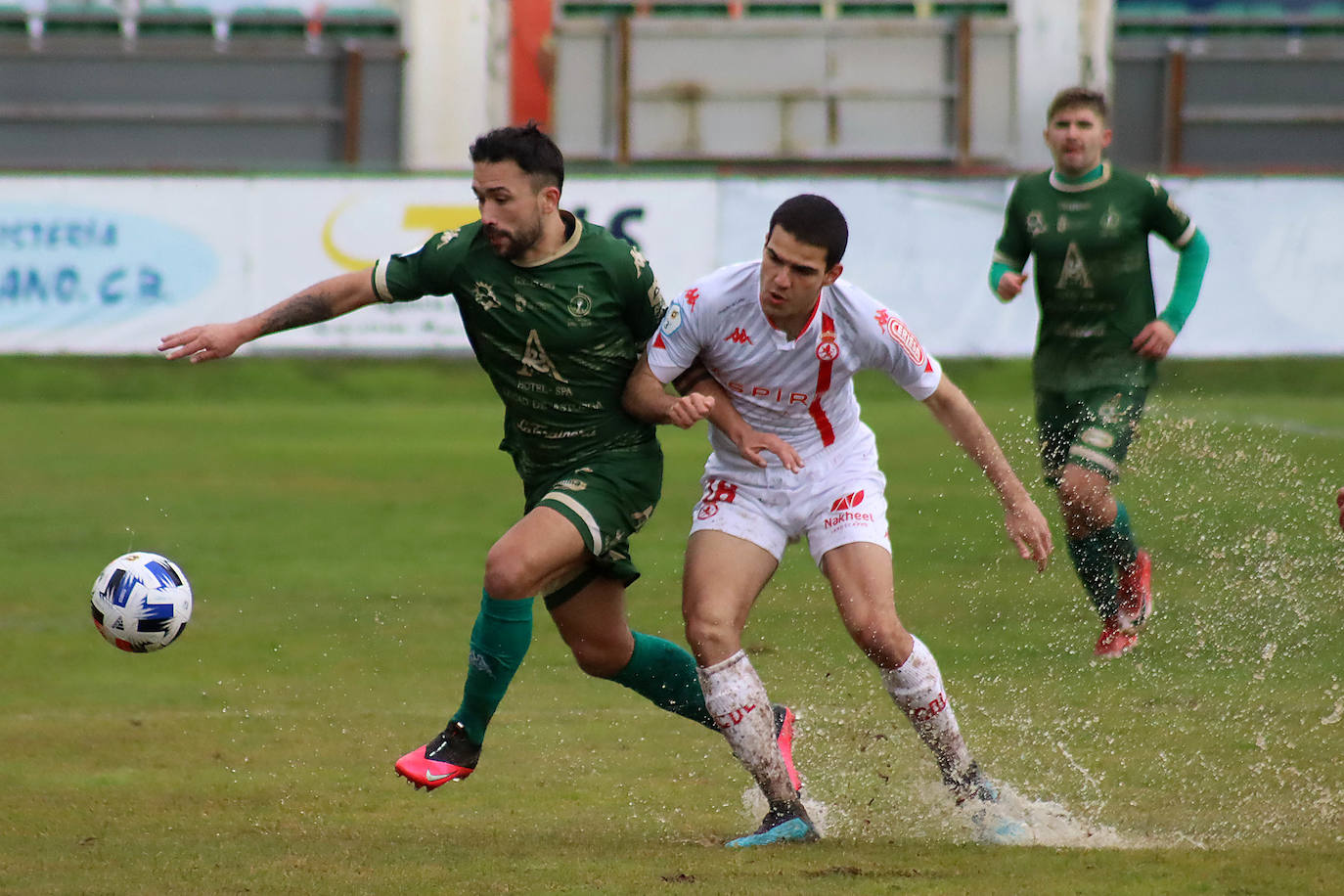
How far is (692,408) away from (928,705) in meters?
1.13

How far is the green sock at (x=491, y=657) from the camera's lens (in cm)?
539

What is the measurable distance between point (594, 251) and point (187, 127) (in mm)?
17034

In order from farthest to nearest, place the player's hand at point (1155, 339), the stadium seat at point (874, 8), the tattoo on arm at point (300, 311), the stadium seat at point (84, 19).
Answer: the stadium seat at point (874, 8) < the stadium seat at point (84, 19) < the player's hand at point (1155, 339) < the tattoo on arm at point (300, 311)

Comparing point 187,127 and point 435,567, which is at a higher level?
point 187,127

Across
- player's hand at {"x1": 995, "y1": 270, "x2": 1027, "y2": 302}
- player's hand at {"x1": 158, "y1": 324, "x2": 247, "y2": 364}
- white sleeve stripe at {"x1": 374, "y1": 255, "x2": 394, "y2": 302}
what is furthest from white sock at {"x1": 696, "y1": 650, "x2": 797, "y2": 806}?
player's hand at {"x1": 995, "y1": 270, "x2": 1027, "y2": 302}

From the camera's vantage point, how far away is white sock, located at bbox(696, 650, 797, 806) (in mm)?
5172

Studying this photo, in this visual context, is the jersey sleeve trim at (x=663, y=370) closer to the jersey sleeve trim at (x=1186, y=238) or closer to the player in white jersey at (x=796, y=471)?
the player in white jersey at (x=796, y=471)

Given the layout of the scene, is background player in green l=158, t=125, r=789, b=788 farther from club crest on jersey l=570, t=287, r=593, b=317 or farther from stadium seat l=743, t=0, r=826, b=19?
stadium seat l=743, t=0, r=826, b=19

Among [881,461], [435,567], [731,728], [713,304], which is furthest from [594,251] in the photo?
[881,461]

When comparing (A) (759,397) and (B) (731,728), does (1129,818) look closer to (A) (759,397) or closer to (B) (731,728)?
(B) (731,728)

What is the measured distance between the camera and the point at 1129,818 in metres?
5.32

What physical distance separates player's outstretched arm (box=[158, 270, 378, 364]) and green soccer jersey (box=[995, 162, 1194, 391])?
360 cm

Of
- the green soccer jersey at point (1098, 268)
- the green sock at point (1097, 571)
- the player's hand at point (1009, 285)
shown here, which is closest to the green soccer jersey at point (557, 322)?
the player's hand at point (1009, 285)

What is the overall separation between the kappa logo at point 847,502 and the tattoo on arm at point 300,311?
1656mm
